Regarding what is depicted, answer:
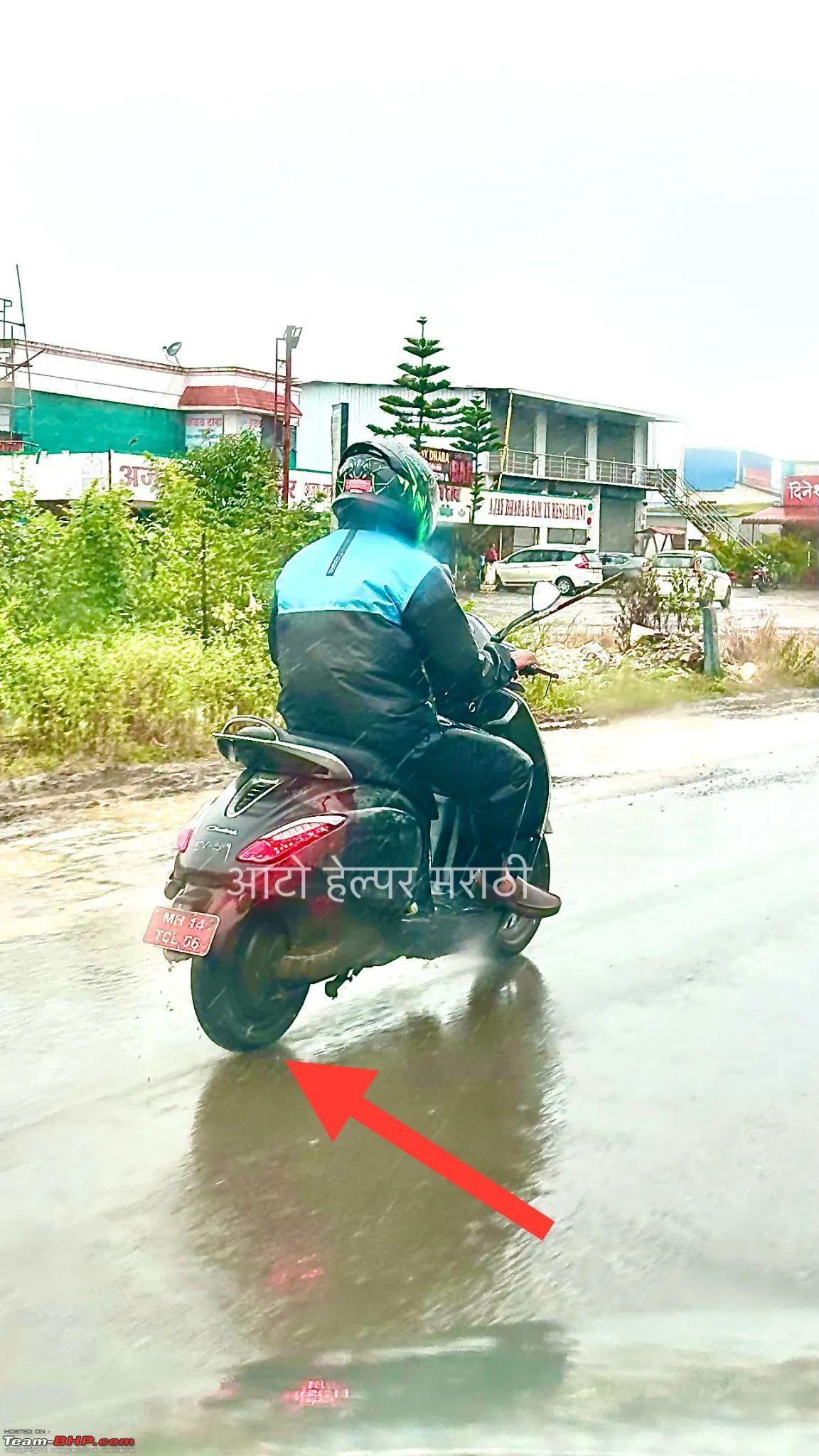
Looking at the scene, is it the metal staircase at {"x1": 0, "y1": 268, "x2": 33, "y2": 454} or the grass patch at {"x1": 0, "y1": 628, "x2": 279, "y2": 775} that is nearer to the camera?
the grass patch at {"x1": 0, "y1": 628, "x2": 279, "y2": 775}

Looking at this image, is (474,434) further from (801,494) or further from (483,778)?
(483,778)

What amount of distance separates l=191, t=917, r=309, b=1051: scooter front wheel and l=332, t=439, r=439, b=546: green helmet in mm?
1341

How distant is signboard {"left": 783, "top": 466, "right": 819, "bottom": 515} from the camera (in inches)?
895

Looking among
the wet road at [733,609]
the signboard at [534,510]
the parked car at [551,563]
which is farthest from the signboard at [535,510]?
the wet road at [733,609]

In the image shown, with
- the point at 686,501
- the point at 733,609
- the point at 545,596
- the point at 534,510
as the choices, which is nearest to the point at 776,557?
the point at 733,609

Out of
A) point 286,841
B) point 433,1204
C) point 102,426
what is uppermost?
point 102,426

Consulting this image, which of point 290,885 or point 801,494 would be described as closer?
point 290,885

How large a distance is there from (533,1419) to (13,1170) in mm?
1686

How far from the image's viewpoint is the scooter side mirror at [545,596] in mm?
5680

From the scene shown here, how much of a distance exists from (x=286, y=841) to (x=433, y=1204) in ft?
3.80

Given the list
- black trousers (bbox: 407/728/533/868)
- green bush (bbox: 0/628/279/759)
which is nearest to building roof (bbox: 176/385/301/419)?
green bush (bbox: 0/628/279/759)

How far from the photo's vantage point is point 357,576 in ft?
15.8

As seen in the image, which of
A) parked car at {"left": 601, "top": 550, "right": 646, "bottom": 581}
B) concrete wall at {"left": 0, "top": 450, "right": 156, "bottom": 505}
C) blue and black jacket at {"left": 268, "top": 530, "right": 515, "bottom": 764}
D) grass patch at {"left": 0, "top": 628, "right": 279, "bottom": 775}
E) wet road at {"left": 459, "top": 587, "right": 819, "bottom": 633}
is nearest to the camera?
blue and black jacket at {"left": 268, "top": 530, "right": 515, "bottom": 764}

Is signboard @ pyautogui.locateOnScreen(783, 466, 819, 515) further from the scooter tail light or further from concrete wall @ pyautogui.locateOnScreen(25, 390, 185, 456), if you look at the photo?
concrete wall @ pyautogui.locateOnScreen(25, 390, 185, 456)
